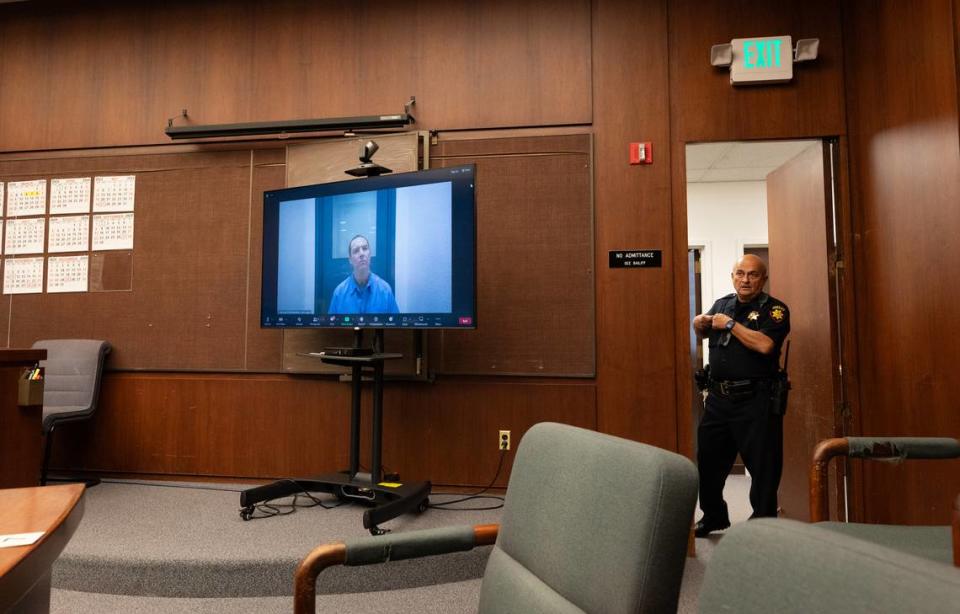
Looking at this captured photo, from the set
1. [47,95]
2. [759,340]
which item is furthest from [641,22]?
[47,95]

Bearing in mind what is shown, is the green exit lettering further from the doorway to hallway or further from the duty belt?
the duty belt

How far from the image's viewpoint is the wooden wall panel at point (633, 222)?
292cm

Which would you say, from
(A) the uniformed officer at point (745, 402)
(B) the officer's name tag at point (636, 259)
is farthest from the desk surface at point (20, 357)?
(A) the uniformed officer at point (745, 402)

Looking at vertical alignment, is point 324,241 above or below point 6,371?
above

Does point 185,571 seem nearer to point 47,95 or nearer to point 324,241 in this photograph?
point 324,241

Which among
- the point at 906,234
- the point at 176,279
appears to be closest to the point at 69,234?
the point at 176,279

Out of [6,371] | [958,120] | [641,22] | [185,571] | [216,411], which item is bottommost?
[185,571]

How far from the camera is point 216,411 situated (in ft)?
10.8

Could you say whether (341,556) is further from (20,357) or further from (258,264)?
(258,264)

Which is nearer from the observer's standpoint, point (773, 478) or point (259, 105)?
point (773, 478)

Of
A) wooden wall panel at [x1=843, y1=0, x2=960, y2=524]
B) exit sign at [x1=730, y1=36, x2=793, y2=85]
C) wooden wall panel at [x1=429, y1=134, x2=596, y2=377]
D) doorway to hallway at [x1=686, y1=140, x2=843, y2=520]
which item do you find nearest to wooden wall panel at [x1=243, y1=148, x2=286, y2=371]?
wooden wall panel at [x1=429, y1=134, x2=596, y2=377]

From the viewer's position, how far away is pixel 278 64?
3.37 meters

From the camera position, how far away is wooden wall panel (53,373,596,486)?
10.00ft

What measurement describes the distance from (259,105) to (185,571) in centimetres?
257
